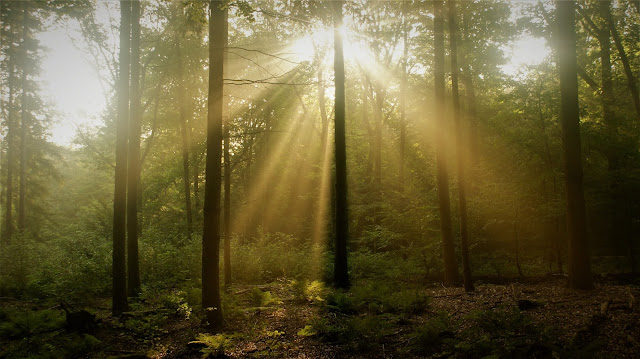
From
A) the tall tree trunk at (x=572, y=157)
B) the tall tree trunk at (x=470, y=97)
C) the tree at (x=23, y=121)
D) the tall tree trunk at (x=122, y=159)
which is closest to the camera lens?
the tall tree trunk at (x=572, y=157)

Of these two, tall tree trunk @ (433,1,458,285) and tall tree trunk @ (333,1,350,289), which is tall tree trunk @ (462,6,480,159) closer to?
tall tree trunk @ (433,1,458,285)

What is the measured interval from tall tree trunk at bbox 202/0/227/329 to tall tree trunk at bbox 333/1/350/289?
15.5 ft

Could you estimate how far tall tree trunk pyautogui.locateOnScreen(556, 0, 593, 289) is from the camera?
30.7ft

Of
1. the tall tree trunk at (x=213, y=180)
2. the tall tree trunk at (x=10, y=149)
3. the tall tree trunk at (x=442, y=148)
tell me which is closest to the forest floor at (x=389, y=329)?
the tall tree trunk at (x=213, y=180)

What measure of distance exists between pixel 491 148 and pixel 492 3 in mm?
8170

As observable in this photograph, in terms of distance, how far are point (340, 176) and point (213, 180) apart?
520 cm

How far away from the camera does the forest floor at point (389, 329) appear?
5.40 meters

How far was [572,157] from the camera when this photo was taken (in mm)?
9445

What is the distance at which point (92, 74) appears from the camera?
13227 mm

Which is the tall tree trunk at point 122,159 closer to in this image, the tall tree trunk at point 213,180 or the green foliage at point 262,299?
the tall tree trunk at point 213,180

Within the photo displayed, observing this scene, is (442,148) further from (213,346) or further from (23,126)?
(23,126)

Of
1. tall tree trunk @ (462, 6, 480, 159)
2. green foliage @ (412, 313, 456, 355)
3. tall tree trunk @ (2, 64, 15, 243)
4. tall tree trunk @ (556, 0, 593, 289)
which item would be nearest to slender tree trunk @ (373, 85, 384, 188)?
tall tree trunk @ (462, 6, 480, 159)

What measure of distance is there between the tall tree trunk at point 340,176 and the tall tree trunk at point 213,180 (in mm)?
4715

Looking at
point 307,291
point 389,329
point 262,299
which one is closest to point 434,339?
point 389,329
